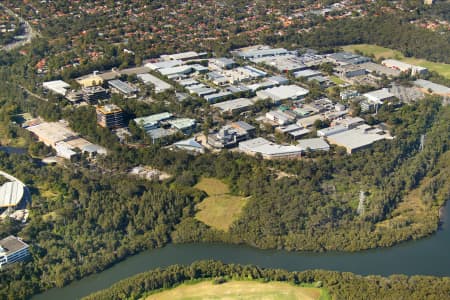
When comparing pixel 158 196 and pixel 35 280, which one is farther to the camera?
pixel 158 196

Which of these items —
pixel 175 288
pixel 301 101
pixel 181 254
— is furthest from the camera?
pixel 301 101

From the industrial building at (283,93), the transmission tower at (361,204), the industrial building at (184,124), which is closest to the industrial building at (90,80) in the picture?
the industrial building at (184,124)

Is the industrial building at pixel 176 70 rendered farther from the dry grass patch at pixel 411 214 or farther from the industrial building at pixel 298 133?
the dry grass patch at pixel 411 214

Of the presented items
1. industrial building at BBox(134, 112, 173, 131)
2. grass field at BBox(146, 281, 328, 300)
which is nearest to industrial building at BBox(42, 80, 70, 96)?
industrial building at BBox(134, 112, 173, 131)

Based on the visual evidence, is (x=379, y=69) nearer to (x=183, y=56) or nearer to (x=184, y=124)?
(x=183, y=56)

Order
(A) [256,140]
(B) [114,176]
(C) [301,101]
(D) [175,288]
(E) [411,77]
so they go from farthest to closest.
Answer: (E) [411,77] < (C) [301,101] < (A) [256,140] < (B) [114,176] < (D) [175,288]

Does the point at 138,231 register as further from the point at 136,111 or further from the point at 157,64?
the point at 157,64

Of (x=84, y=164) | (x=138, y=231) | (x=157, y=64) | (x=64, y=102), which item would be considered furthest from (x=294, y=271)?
(x=157, y=64)
